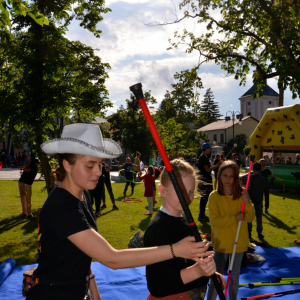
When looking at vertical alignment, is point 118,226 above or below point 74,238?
below

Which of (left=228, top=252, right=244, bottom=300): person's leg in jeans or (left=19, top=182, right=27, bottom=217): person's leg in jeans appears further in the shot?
(left=19, top=182, right=27, bottom=217): person's leg in jeans

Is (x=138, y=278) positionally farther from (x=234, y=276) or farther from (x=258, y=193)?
(x=258, y=193)

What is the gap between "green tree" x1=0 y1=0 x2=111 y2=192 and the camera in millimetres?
9695

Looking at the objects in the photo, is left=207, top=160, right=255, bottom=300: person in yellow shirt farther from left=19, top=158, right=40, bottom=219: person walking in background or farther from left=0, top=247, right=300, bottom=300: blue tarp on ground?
left=19, top=158, right=40, bottom=219: person walking in background

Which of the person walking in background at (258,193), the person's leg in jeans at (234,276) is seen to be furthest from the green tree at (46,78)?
the person's leg in jeans at (234,276)

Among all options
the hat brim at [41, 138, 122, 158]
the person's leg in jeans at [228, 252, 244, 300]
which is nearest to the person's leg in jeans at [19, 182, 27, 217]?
the person's leg in jeans at [228, 252, 244, 300]

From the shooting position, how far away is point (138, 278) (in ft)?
18.4

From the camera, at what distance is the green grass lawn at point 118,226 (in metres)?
7.39

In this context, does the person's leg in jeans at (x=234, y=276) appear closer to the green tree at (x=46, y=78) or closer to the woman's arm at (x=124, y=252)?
the woman's arm at (x=124, y=252)

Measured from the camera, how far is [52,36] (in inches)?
398

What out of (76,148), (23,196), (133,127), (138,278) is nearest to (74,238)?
(76,148)

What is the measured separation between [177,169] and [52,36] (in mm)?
9451

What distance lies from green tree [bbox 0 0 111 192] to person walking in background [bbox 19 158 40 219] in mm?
547

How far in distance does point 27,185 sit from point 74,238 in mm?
9207
